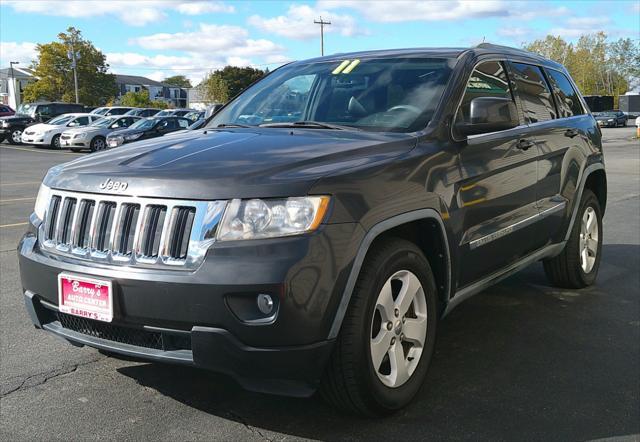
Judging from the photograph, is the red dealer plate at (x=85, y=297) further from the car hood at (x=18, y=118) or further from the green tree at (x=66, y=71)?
the green tree at (x=66, y=71)

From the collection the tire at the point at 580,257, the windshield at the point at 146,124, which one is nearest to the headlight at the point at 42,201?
the tire at the point at 580,257

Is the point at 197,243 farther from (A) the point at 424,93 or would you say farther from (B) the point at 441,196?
(A) the point at 424,93

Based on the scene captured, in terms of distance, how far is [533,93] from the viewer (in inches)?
191

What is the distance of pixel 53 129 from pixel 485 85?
89.2ft

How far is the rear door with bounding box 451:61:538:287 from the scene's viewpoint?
371 cm

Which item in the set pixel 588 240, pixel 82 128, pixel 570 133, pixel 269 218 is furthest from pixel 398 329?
pixel 82 128

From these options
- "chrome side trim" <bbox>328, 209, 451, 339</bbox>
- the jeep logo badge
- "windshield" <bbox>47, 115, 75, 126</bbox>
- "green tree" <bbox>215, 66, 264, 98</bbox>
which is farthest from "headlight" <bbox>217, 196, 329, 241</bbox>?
"green tree" <bbox>215, 66, 264, 98</bbox>

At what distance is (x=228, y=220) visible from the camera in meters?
2.75

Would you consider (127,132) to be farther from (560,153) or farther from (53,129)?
(560,153)

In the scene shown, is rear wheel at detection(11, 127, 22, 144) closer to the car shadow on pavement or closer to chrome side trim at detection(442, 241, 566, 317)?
the car shadow on pavement

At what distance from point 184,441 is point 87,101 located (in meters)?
78.0

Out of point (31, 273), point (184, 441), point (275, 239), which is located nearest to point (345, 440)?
point (184, 441)

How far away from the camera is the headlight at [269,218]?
2734mm

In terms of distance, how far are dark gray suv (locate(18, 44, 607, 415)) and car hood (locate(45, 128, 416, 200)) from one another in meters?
0.01
